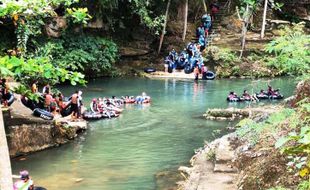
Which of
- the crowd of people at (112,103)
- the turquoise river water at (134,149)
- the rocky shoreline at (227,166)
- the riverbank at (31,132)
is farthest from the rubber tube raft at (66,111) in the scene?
the rocky shoreline at (227,166)

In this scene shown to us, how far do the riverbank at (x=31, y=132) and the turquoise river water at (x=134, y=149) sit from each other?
328 millimetres

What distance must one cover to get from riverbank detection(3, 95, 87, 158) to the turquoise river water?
33 cm

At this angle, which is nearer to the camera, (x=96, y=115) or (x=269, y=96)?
(x=96, y=115)

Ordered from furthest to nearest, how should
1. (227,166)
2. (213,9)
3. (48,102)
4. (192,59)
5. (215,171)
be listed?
(213,9), (192,59), (48,102), (227,166), (215,171)

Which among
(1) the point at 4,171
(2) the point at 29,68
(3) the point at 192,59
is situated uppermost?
(2) the point at 29,68

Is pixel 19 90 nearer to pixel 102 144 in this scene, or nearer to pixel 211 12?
pixel 102 144

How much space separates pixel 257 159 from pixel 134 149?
19.4 ft

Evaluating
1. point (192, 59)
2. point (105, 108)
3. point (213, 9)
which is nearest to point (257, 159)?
point (105, 108)

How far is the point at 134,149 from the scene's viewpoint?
12844mm

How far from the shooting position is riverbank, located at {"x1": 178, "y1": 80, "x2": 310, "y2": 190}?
6.19 m

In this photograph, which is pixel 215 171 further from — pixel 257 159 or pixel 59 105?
pixel 59 105

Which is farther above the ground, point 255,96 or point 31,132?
point 255,96

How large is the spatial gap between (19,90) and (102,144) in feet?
22.3

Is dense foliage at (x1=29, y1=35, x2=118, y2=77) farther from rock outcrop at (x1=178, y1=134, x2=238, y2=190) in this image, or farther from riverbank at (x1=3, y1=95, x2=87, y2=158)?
rock outcrop at (x1=178, y1=134, x2=238, y2=190)
